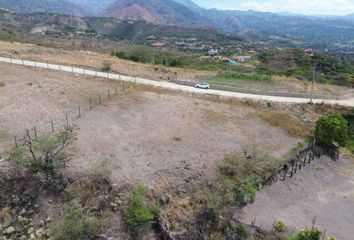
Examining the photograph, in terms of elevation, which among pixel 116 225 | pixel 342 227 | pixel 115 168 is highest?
pixel 115 168

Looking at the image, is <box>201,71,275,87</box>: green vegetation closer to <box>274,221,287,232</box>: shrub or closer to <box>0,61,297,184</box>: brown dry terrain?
<box>0,61,297,184</box>: brown dry terrain

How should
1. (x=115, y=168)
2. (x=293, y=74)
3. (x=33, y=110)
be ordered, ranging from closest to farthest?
1. (x=115, y=168)
2. (x=33, y=110)
3. (x=293, y=74)

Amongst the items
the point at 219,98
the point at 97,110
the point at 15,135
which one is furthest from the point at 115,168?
the point at 219,98

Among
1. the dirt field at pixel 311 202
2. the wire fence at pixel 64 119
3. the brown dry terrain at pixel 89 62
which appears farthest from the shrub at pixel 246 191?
the brown dry terrain at pixel 89 62

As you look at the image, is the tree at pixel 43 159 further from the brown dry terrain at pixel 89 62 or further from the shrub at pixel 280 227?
the brown dry terrain at pixel 89 62

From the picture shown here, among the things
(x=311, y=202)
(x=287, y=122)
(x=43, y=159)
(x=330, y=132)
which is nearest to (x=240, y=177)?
(x=311, y=202)

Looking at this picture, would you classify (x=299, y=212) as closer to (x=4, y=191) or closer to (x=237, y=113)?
(x=237, y=113)

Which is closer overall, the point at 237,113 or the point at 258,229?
the point at 258,229
